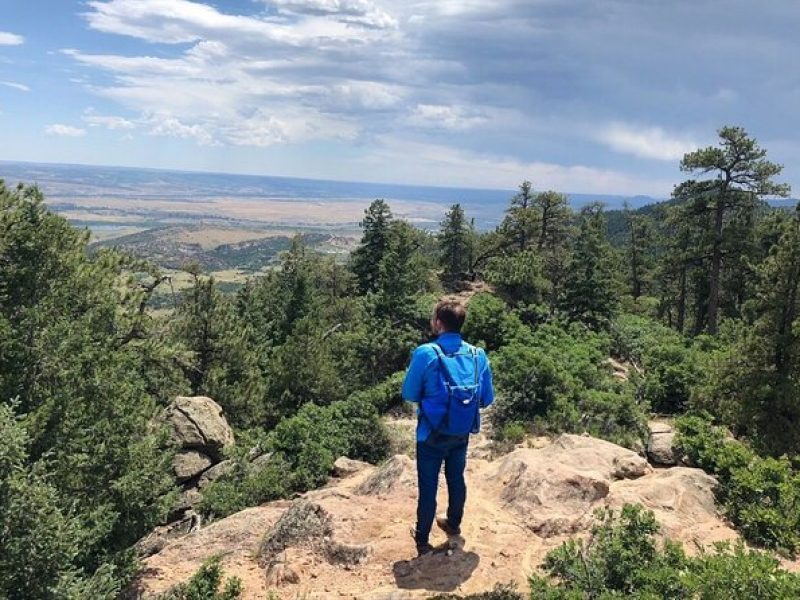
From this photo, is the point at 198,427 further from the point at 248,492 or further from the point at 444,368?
the point at 444,368

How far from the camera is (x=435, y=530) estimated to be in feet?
21.3

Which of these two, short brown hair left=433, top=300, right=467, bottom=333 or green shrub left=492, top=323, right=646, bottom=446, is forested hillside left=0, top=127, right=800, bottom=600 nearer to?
green shrub left=492, top=323, right=646, bottom=446

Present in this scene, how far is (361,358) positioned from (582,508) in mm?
19056

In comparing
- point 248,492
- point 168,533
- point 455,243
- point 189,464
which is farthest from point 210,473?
point 455,243

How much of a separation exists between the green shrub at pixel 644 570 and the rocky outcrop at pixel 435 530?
0.44 meters

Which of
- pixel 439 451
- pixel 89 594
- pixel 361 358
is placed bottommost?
pixel 361 358

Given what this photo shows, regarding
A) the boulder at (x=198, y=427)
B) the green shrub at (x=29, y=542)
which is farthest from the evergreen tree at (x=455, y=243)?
the green shrub at (x=29, y=542)

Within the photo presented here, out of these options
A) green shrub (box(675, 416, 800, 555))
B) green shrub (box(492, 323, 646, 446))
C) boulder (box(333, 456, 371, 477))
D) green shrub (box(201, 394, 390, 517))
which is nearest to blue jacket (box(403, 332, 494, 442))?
green shrub (box(675, 416, 800, 555))

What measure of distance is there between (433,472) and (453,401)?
0.84 m

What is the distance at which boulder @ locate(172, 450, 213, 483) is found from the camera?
15.8 metres

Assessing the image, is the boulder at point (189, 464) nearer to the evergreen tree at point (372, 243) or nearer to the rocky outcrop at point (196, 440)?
the rocky outcrop at point (196, 440)

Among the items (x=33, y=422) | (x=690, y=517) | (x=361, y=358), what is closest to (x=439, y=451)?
(x=690, y=517)

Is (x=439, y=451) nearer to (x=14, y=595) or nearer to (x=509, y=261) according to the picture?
(x=14, y=595)

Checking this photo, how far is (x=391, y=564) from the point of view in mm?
5984
